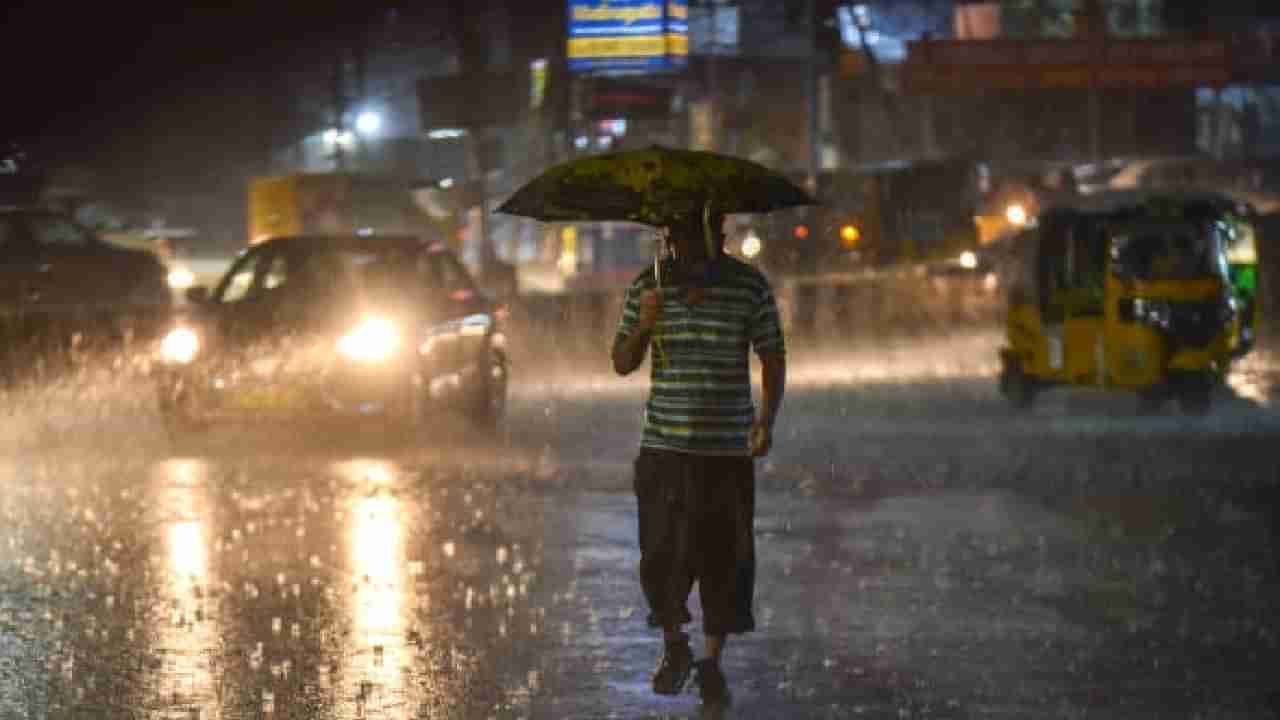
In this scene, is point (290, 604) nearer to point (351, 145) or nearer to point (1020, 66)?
point (1020, 66)

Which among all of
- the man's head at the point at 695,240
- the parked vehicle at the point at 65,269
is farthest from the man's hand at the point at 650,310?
the parked vehicle at the point at 65,269

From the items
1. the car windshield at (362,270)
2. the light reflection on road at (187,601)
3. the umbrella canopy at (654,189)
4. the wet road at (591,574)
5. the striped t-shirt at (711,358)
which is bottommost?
the wet road at (591,574)

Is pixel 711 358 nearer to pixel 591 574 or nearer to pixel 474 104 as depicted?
pixel 591 574

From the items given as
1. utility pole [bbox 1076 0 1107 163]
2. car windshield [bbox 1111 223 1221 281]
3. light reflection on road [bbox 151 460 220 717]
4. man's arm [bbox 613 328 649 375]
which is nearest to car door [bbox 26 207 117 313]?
car windshield [bbox 1111 223 1221 281]

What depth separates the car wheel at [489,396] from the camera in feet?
59.1

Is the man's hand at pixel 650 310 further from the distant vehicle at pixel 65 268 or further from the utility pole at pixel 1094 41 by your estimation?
the utility pole at pixel 1094 41

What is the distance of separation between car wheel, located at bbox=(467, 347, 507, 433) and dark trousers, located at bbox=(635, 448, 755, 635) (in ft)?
34.4

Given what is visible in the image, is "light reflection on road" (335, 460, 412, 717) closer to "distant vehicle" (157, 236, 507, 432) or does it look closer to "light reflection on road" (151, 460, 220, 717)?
"light reflection on road" (151, 460, 220, 717)

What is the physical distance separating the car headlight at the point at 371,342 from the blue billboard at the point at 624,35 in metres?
46.0

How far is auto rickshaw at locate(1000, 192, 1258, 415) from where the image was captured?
61.3ft

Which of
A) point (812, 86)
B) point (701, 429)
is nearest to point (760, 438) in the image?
point (701, 429)

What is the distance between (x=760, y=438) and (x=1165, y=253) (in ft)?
40.1

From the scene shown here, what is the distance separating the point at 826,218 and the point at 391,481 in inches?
1060

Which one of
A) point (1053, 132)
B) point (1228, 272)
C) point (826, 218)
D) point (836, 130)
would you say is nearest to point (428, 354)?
point (1228, 272)
